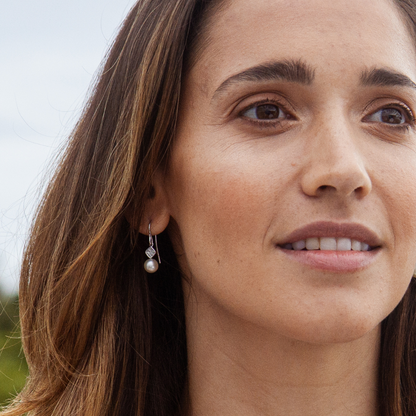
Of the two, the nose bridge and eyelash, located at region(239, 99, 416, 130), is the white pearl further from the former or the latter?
the nose bridge

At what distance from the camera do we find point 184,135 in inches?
116

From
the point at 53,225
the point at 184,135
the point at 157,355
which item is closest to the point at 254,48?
the point at 184,135

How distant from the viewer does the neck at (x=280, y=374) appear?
9.15 ft

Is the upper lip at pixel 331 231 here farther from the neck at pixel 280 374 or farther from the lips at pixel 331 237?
the neck at pixel 280 374

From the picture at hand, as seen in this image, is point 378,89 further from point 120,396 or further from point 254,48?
point 120,396

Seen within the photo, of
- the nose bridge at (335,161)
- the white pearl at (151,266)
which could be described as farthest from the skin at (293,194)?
the white pearl at (151,266)

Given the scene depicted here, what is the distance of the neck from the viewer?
9.15ft

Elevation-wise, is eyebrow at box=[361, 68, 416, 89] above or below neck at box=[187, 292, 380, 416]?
above

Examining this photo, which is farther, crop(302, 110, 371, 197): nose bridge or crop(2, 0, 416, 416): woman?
crop(2, 0, 416, 416): woman

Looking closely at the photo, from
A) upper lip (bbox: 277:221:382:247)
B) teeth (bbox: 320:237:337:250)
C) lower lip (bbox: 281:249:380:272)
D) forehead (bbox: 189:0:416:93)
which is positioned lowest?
lower lip (bbox: 281:249:380:272)

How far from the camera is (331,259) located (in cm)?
252

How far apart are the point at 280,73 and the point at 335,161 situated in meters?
0.46

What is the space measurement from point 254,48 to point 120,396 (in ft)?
5.62

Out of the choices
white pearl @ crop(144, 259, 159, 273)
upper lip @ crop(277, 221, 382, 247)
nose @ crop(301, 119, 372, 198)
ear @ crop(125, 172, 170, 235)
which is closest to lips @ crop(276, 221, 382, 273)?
upper lip @ crop(277, 221, 382, 247)
